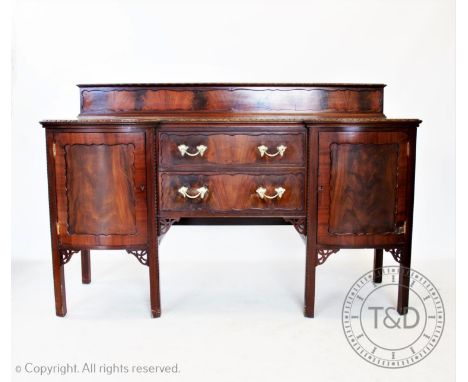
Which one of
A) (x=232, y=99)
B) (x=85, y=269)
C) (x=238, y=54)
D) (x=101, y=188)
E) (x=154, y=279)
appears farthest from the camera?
(x=238, y=54)

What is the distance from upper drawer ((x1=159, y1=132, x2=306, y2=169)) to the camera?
2760 mm

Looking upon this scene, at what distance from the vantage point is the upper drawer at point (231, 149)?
2760mm

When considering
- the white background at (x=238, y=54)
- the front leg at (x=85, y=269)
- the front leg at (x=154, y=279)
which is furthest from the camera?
the white background at (x=238, y=54)

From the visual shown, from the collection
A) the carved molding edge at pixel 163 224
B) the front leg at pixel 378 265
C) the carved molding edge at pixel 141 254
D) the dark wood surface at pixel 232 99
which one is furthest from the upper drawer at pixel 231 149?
the front leg at pixel 378 265

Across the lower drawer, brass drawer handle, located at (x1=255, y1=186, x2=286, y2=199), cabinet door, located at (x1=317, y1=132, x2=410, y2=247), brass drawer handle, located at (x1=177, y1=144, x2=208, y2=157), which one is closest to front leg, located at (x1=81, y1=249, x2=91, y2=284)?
the lower drawer

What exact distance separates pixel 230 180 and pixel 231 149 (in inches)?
7.5

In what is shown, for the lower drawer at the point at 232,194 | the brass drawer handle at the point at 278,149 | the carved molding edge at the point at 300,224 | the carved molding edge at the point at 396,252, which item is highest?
the brass drawer handle at the point at 278,149

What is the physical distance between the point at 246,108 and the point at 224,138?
49 cm

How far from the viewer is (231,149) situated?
277 cm

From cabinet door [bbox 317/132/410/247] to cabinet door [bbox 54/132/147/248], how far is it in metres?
1.11

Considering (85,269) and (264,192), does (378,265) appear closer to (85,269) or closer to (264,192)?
(264,192)

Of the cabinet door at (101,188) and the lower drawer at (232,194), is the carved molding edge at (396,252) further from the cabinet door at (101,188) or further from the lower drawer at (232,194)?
the cabinet door at (101,188)

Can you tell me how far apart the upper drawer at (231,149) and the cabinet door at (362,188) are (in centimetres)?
19

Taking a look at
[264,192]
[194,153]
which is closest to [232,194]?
[264,192]
